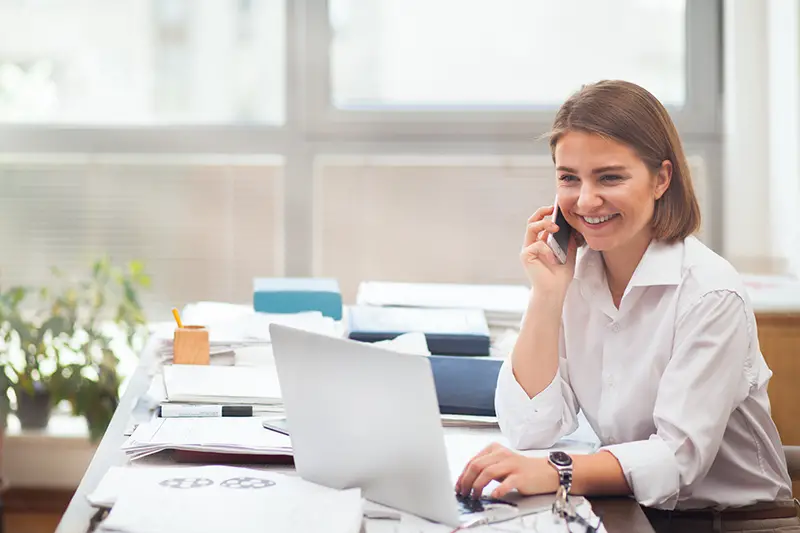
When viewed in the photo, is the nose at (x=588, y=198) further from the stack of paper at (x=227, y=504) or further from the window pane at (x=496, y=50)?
the window pane at (x=496, y=50)

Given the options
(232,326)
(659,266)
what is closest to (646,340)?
(659,266)

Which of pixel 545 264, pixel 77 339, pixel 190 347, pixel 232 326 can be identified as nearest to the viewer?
pixel 545 264

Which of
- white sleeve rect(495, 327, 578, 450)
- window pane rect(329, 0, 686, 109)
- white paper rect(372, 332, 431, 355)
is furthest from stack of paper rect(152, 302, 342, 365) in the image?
window pane rect(329, 0, 686, 109)

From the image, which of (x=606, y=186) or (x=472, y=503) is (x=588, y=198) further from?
(x=472, y=503)

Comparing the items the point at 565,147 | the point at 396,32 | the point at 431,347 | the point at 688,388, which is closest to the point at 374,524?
the point at 688,388

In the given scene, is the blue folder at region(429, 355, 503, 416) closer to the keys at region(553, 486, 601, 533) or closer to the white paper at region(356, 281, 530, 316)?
the keys at region(553, 486, 601, 533)

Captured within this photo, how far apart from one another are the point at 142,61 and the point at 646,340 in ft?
6.98

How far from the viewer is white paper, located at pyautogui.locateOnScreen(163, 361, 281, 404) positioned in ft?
4.98

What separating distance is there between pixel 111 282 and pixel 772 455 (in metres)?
2.16

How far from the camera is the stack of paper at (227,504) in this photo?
104 cm

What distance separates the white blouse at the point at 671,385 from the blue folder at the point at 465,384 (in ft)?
0.23

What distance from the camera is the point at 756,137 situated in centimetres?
290

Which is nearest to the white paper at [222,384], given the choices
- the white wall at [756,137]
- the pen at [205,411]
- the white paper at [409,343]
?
the pen at [205,411]

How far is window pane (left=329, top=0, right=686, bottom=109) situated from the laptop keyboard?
2060 millimetres
